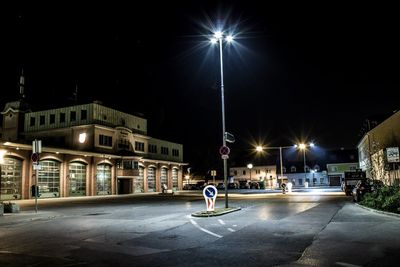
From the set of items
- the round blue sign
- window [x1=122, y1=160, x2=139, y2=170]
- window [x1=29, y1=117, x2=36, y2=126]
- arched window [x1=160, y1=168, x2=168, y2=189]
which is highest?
window [x1=29, y1=117, x2=36, y2=126]

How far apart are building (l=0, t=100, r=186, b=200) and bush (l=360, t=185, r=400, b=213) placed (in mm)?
30224

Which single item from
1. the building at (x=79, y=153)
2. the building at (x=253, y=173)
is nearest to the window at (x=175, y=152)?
the building at (x=79, y=153)

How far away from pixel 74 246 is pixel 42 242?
57.7 inches

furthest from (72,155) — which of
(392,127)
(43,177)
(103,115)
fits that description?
(392,127)

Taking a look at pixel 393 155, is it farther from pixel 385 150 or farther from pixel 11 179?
pixel 11 179

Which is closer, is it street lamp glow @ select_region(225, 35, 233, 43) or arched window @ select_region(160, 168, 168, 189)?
street lamp glow @ select_region(225, 35, 233, 43)

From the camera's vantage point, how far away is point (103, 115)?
5231 cm

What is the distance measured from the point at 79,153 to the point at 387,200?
34.8 m

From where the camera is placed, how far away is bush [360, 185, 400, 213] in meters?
16.9

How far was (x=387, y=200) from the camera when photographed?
17.4 meters

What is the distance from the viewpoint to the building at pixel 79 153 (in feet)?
125

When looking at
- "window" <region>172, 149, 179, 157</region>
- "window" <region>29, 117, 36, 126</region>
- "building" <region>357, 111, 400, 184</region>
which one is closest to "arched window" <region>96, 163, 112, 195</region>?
"window" <region>29, 117, 36, 126</region>

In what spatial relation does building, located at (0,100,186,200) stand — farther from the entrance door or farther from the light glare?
the light glare

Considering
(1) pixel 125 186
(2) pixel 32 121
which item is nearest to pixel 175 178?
(1) pixel 125 186
